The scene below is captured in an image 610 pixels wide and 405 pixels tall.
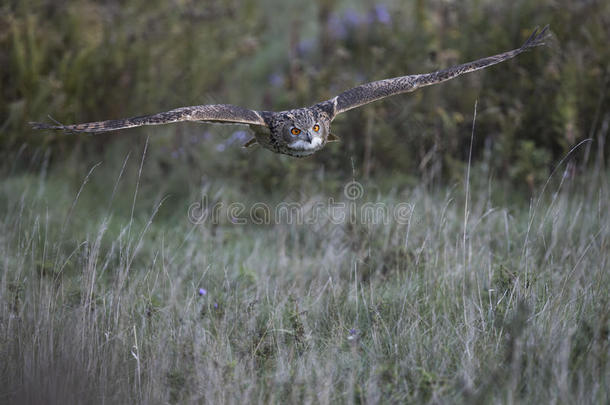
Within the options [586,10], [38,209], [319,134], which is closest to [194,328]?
[319,134]

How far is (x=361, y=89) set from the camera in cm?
515

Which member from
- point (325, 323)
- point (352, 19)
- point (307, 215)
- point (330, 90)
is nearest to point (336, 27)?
point (352, 19)

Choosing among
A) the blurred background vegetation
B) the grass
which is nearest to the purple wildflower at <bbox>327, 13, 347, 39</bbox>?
the blurred background vegetation

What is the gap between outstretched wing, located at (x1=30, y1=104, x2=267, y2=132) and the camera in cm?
405

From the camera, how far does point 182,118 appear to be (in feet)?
14.1

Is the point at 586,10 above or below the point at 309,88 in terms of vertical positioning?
above

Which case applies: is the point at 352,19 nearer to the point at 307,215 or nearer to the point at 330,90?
the point at 330,90

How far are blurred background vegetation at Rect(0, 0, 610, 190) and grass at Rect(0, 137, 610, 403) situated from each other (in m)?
1.52

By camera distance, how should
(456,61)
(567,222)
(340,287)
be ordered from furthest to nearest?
(456,61), (567,222), (340,287)

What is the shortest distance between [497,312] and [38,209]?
4.41 meters

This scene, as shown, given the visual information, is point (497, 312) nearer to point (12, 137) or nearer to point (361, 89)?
point (361, 89)

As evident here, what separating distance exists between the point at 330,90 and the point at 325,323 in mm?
4072

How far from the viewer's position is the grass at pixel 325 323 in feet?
12.4

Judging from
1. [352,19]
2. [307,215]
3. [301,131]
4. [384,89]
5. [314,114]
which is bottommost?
[307,215]
